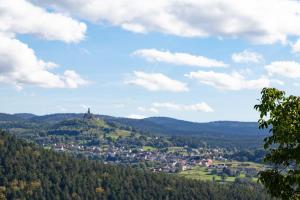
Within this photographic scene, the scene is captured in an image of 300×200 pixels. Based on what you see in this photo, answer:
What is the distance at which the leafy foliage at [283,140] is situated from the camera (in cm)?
2381

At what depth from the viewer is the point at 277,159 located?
81.3ft

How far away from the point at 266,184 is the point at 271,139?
2145 millimetres

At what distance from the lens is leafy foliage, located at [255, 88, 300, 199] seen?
23812mm

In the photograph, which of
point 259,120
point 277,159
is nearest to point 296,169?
point 277,159

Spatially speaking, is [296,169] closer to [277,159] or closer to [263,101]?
[277,159]

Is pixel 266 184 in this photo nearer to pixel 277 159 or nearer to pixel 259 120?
pixel 277 159

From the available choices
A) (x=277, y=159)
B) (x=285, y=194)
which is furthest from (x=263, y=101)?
(x=285, y=194)

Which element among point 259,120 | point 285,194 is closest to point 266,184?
point 285,194

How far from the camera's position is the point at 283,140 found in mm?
24031

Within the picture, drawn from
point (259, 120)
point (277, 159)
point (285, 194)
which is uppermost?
point (259, 120)

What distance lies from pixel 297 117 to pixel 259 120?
5.99 ft

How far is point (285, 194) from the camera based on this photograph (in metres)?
23.9

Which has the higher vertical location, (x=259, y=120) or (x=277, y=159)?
(x=259, y=120)

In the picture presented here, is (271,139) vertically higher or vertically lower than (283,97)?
lower
